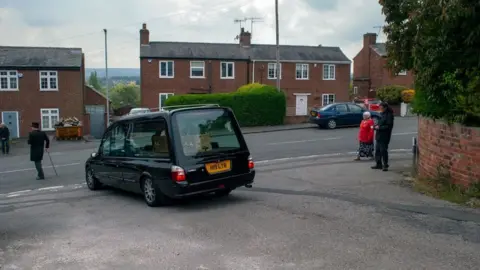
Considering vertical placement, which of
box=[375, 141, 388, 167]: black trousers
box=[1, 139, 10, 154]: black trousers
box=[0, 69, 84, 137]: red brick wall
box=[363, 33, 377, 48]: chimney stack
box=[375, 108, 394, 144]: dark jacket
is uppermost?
box=[363, 33, 377, 48]: chimney stack

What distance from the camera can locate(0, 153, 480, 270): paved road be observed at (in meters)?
5.44

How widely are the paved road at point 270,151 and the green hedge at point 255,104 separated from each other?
5.78 m

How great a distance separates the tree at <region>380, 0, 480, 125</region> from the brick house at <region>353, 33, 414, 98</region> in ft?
142

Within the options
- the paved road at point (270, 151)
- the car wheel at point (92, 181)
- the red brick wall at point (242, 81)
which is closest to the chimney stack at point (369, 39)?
the red brick wall at point (242, 81)

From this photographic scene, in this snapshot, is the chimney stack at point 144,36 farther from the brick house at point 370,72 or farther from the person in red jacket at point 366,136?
the person in red jacket at point 366,136

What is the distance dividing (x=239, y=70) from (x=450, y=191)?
36.9m

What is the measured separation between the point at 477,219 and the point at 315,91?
1592 inches

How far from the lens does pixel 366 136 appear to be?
48.3 ft

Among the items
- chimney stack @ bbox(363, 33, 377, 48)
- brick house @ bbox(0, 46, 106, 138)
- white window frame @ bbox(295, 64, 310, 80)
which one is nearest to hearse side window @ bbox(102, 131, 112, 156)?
brick house @ bbox(0, 46, 106, 138)

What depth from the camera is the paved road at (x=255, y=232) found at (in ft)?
17.9

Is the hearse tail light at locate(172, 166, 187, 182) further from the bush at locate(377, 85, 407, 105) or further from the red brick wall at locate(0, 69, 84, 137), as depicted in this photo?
the red brick wall at locate(0, 69, 84, 137)

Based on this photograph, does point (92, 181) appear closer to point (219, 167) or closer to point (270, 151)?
point (219, 167)

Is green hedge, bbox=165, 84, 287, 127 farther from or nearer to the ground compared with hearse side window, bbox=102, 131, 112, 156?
farther from the ground

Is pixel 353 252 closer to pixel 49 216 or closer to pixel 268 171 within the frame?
pixel 49 216
